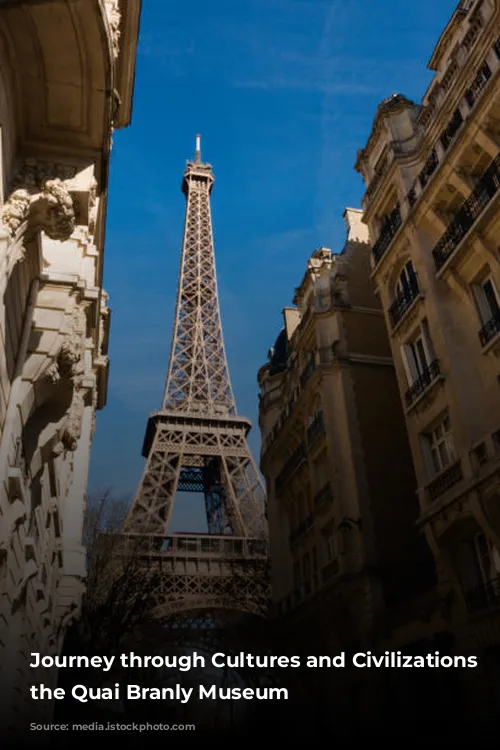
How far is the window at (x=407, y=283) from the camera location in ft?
66.3

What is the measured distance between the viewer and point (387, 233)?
2219 cm

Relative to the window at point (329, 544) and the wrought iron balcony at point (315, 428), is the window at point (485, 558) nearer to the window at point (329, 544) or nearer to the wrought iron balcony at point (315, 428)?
the window at point (329, 544)

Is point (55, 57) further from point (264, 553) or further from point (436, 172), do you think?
point (264, 553)

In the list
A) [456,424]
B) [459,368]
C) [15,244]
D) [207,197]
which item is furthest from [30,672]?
[207,197]

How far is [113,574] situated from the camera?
3241 cm

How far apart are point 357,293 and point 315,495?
401 inches

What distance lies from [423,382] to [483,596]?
21.7ft

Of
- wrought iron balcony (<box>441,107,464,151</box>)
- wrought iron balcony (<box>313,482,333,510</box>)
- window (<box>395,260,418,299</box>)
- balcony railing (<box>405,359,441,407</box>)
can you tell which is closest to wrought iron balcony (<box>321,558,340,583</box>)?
wrought iron balcony (<box>313,482,333,510</box>)

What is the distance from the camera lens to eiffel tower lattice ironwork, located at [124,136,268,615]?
47812 mm

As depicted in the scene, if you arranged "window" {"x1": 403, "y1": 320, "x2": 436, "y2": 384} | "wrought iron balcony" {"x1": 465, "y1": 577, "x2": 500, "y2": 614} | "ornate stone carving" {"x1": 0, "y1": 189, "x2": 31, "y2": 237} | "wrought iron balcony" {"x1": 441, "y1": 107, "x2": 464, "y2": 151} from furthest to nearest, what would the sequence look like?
"window" {"x1": 403, "y1": 320, "x2": 436, "y2": 384} < "wrought iron balcony" {"x1": 441, "y1": 107, "x2": 464, "y2": 151} < "wrought iron balcony" {"x1": 465, "y1": 577, "x2": 500, "y2": 614} < "ornate stone carving" {"x1": 0, "y1": 189, "x2": 31, "y2": 237}

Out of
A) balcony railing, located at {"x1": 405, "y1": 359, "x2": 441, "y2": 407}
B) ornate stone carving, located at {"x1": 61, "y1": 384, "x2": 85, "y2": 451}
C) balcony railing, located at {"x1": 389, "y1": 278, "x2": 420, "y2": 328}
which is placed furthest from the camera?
balcony railing, located at {"x1": 389, "y1": 278, "x2": 420, "y2": 328}

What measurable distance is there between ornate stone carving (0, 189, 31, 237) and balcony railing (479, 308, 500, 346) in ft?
40.7

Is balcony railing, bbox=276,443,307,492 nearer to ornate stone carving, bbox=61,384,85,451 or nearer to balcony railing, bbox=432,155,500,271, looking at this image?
balcony railing, bbox=432,155,500,271

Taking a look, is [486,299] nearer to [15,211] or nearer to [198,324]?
[15,211]
